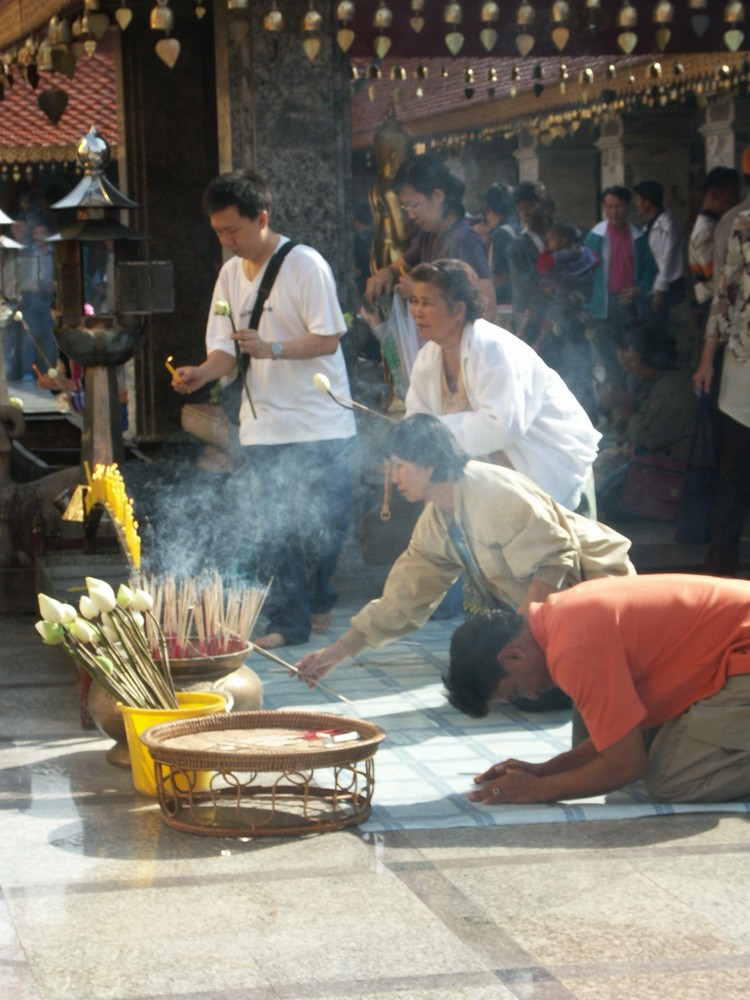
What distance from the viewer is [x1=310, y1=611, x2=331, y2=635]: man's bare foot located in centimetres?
641

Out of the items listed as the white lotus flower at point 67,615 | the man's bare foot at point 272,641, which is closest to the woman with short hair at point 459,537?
the white lotus flower at point 67,615

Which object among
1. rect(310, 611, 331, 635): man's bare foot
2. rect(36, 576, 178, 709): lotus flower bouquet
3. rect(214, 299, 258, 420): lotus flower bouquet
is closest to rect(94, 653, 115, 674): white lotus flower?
rect(36, 576, 178, 709): lotus flower bouquet

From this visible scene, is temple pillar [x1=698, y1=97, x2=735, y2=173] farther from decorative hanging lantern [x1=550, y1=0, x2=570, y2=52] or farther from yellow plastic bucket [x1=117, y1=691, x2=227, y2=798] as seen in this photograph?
yellow plastic bucket [x1=117, y1=691, x2=227, y2=798]

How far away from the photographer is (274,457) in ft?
20.2

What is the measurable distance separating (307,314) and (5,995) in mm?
3394

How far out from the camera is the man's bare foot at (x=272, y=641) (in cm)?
606

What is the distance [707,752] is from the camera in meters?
4.16

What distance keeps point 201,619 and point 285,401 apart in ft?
4.85

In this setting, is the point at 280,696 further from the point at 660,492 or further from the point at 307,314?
the point at 660,492

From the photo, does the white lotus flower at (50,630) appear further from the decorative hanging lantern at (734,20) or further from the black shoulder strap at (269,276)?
the decorative hanging lantern at (734,20)

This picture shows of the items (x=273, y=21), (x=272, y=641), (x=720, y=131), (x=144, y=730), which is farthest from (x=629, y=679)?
(x=720, y=131)

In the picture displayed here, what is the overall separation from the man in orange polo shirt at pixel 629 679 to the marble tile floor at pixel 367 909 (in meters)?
0.13

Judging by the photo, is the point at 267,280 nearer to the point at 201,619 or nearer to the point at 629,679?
the point at 201,619

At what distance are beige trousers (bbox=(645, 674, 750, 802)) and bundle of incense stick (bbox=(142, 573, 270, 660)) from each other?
48.7 inches
